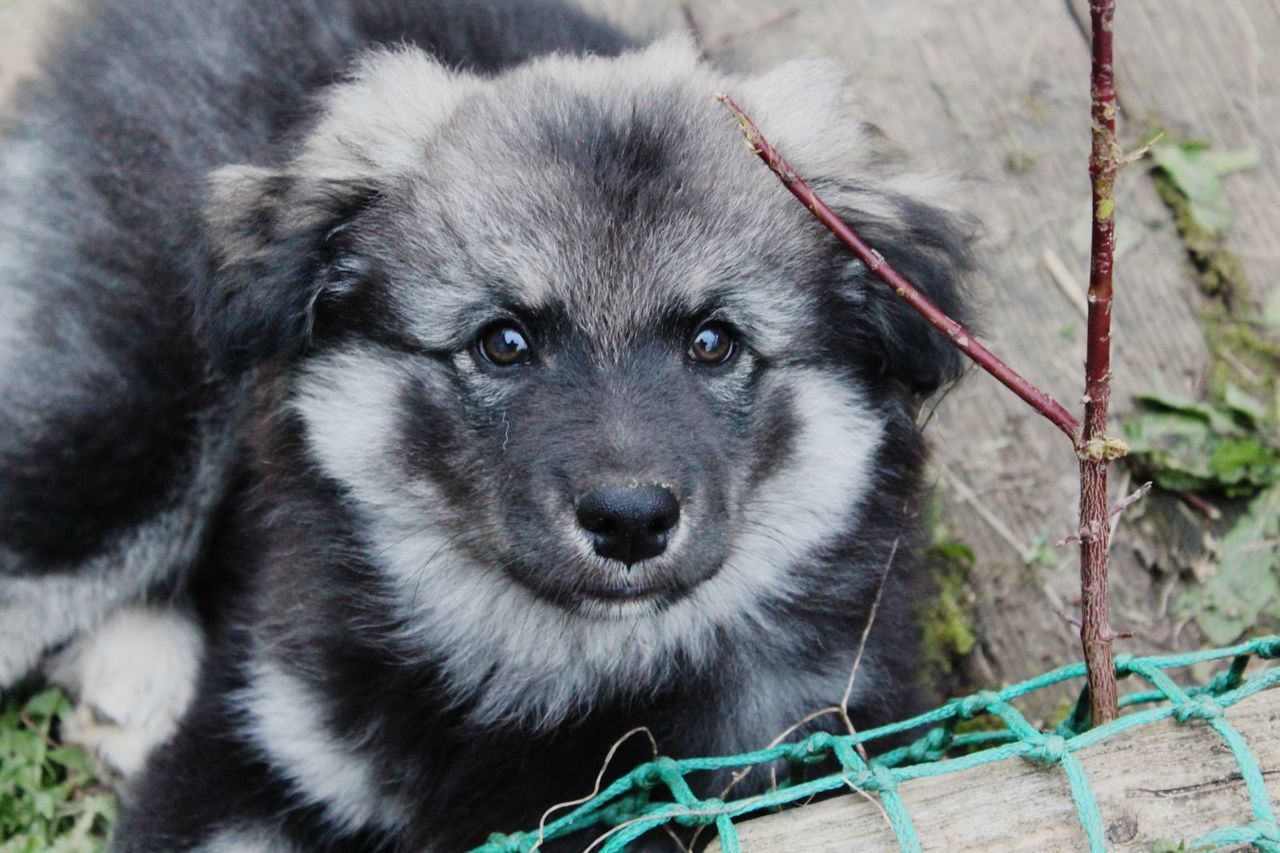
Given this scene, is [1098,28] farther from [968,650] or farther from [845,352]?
[968,650]

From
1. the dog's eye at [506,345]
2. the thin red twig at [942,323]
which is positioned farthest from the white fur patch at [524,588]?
the thin red twig at [942,323]

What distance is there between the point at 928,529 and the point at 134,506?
1908 mm

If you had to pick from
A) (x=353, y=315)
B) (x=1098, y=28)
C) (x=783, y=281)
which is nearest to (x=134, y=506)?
(x=353, y=315)

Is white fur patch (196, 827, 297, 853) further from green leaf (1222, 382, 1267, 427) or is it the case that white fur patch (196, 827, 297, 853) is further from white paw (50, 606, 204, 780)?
green leaf (1222, 382, 1267, 427)

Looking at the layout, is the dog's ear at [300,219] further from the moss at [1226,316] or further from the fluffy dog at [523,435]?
the moss at [1226,316]

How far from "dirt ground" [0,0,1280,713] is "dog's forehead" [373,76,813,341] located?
3.33 ft

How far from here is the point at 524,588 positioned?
2.72 metres

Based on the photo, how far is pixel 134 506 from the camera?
3.55m

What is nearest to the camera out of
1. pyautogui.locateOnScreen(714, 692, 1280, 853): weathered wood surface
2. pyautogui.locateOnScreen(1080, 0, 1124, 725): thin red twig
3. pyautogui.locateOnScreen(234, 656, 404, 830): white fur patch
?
pyautogui.locateOnScreen(1080, 0, 1124, 725): thin red twig

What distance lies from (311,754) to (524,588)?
0.65 metres

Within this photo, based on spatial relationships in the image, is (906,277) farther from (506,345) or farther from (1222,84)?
(1222,84)

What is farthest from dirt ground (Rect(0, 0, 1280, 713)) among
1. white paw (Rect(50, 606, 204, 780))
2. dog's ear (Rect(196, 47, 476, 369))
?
white paw (Rect(50, 606, 204, 780))

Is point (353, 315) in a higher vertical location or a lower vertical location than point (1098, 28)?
lower

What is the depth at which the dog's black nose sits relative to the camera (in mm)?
2303
